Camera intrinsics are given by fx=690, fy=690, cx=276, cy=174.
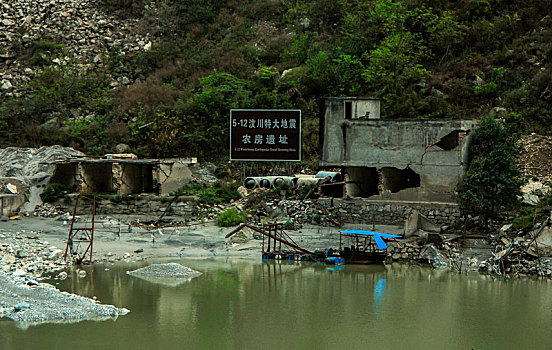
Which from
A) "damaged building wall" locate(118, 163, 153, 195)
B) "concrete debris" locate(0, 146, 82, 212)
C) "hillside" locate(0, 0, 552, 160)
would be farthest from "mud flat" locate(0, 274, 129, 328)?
"hillside" locate(0, 0, 552, 160)

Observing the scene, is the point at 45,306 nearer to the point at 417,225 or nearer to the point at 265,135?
the point at 417,225

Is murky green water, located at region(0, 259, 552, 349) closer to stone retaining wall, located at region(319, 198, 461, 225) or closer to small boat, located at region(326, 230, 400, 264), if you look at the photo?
small boat, located at region(326, 230, 400, 264)

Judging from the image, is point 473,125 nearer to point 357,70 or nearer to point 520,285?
point 520,285

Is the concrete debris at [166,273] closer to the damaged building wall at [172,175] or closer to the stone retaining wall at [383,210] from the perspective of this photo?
the stone retaining wall at [383,210]

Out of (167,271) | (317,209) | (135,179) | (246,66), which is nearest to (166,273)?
(167,271)

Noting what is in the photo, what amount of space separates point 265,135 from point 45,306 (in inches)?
593

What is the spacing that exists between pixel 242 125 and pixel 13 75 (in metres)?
18.8

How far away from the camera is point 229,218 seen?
25625 millimetres

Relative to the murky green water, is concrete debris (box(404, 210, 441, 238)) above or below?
above

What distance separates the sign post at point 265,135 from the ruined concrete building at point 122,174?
7.24 feet

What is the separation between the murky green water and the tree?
3857 mm

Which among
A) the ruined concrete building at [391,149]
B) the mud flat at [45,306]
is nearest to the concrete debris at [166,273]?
the mud flat at [45,306]

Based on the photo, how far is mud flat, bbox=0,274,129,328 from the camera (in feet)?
49.6

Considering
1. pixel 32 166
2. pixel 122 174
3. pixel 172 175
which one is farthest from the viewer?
pixel 32 166
